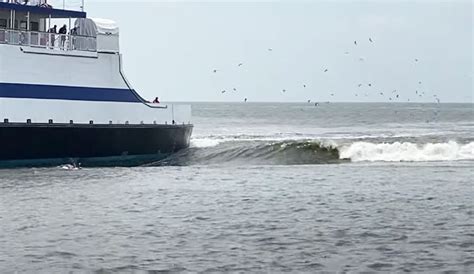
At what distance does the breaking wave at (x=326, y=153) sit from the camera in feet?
113

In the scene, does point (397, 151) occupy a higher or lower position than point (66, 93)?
lower

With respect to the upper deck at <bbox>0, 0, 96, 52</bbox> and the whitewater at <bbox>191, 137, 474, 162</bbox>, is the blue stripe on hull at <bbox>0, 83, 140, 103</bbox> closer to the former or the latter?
the upper deck at <bbox>0, 0, 96, 52</bbox>

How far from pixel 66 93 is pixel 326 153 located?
41.4 feet

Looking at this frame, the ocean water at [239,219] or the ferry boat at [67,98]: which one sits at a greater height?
the ferry boat at [67,98]

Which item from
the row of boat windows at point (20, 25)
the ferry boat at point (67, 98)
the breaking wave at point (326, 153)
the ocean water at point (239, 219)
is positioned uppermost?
the row of boat windows at point (20, 25)

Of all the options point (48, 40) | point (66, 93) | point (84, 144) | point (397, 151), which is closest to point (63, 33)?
point (48, 40)

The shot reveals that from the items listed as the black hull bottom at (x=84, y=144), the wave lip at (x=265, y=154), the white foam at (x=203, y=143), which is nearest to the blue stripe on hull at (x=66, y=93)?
the black hull bottom at (x=84, y=144)

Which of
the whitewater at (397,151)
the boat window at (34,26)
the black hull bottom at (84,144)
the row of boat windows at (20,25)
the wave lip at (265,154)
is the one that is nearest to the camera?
the black hull bottom at (84,144)

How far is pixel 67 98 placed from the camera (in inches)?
1108

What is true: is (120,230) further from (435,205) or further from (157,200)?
(435,205)

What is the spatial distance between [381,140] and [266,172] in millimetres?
12764

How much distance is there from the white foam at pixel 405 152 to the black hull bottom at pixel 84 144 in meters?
8.14

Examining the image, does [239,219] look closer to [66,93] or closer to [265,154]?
[66,93]

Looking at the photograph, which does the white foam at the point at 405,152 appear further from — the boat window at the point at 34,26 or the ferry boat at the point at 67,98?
the boat window at the point at 34,26
